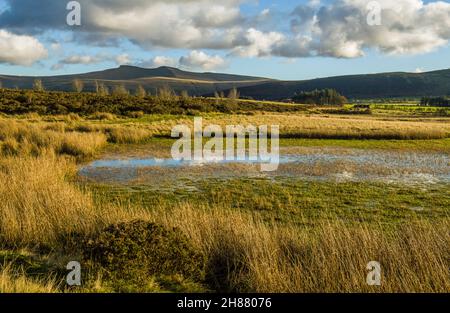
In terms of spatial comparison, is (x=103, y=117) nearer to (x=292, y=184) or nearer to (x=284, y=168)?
(x=284, y=168)

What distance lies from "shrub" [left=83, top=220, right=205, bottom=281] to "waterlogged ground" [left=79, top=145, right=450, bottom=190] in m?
9.17

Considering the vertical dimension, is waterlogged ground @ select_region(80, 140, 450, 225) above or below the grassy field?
below

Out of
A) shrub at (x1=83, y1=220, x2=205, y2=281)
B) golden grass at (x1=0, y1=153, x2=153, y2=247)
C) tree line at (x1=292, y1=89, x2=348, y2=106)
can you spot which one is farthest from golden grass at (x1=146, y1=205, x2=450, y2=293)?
tree line at (x1=292, y1=89, x2=348, y2=106)

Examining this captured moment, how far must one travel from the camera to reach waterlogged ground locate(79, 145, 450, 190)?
732 inches

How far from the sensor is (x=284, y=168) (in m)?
21.5

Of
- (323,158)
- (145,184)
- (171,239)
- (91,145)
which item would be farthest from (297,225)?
(91,145)

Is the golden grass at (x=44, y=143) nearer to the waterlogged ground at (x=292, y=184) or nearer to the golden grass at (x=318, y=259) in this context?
the waterlogged ground at (x=292, y=184)

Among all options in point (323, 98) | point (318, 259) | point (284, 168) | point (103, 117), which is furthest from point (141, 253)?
point (323, 98)

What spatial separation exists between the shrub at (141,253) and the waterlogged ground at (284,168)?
30.1 feet

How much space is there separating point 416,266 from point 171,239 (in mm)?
4041

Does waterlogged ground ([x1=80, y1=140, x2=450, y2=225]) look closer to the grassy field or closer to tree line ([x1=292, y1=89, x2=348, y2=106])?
the grassy field

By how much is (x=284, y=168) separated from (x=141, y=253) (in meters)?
15.1

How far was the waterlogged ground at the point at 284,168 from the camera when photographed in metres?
18.6
